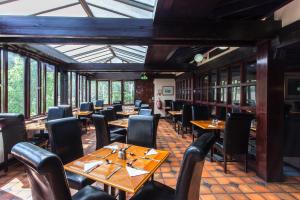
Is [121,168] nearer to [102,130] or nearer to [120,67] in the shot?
[102,130]

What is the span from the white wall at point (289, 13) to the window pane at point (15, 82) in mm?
4883

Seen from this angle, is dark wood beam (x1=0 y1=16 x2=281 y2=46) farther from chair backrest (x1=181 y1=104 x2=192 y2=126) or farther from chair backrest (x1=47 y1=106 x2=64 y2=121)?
chair backrest (x1=181 y1=104 x2=192 y2=126)

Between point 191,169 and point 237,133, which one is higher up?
point 191,169

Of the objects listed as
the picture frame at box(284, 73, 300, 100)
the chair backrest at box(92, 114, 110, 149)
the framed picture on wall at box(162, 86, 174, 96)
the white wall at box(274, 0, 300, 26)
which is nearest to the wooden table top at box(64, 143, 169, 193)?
the chair backrest at box(92, 114, 110, 149)

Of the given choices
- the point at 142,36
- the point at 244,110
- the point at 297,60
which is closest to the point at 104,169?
the point at 142,36

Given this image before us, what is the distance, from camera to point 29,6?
311cm

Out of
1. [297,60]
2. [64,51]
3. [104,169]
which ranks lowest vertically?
[104,169]

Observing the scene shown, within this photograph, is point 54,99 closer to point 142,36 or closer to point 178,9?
point 142,36

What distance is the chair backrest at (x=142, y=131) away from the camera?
2676 millimetres

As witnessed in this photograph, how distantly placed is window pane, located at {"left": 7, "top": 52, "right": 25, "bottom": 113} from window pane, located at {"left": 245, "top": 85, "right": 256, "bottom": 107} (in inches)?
186

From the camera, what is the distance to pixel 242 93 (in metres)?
3.88

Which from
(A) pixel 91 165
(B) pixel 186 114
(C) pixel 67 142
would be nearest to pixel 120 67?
(B) pixel 186 114

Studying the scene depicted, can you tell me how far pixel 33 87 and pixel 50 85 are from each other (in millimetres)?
1050

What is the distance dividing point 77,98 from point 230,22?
731 cm
